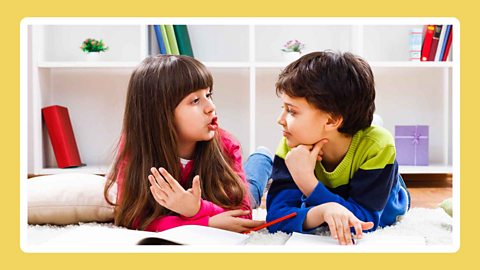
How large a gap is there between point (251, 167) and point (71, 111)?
3.72 ft

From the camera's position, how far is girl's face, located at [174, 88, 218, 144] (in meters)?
1.38

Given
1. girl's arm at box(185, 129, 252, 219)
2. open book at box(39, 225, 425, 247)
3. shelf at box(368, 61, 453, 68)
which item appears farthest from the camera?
shelf at box(368, 61, 453, 68)

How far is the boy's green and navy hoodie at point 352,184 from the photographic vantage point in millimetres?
1270

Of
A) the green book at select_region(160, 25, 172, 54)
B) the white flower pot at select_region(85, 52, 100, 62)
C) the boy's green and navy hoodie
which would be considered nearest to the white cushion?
the boy's green and navy hoodie

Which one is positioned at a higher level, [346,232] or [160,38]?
[160,38]

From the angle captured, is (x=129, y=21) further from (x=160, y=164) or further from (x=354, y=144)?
(x=354, y=144)

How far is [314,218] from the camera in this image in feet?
4.02

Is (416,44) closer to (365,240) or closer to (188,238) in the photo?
(365,240)

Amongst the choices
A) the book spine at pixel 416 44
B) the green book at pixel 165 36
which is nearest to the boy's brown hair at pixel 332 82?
the green book at pixel 165 36

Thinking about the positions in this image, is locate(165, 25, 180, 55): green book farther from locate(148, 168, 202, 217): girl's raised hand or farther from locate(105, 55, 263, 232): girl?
locate(148, 168, 202, 217): girl's raised hand

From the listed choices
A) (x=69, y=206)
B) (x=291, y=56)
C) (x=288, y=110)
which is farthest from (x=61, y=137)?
(x=288, y=110)

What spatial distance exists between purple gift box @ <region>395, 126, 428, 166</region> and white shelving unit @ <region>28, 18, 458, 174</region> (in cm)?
8

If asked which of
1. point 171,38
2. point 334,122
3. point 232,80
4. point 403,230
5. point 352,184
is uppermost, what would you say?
point 171,38

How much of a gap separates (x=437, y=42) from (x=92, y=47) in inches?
51.9
